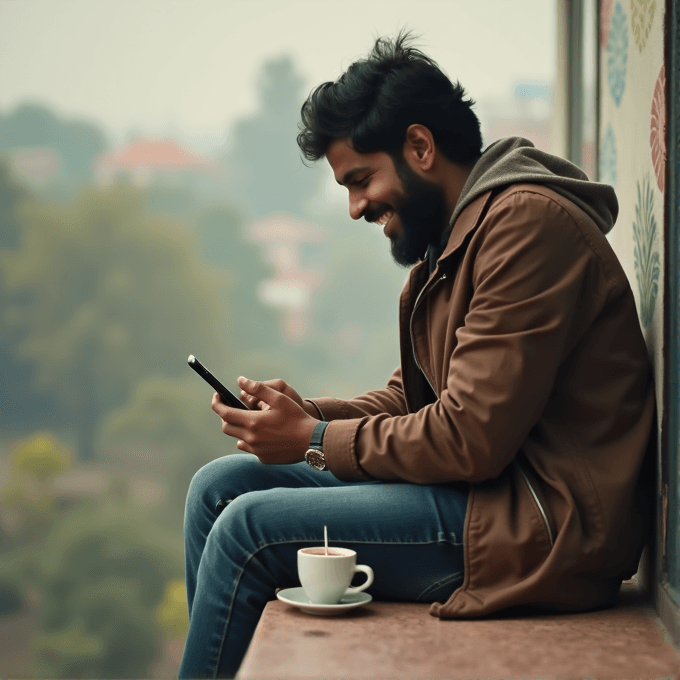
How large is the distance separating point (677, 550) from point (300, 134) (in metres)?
0.91

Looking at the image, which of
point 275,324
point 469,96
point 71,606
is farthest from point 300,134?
point 71,606

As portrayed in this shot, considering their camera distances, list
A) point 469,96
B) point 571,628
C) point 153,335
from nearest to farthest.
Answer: point 571,628, point 469,96, point 153,335

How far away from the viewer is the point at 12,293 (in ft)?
37.0

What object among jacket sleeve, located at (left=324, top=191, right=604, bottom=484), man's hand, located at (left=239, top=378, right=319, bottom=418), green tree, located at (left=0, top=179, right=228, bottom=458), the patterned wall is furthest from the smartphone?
green tree, located at (left=0, top=179, right=228, bottom=458)

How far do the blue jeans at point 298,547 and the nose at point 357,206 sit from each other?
19.7 inches

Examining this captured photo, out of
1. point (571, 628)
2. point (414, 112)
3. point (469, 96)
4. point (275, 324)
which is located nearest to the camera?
point (571, 628)

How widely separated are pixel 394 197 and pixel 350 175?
0.09 metres

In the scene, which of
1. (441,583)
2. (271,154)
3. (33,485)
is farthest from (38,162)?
(441,583)

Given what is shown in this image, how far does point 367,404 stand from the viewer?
1553mm

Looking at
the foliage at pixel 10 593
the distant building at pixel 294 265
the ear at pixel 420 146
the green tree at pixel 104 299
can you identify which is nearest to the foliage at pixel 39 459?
the green tree at pixel 104 299

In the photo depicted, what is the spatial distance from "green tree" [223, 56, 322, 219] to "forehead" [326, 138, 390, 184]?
650 centimetres

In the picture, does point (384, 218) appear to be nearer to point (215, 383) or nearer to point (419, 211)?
point (419, 211)

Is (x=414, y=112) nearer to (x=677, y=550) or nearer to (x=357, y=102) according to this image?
(x=357, y=102)

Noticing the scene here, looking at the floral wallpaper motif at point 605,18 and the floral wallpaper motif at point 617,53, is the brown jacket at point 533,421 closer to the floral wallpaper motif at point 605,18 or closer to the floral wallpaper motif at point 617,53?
the floral wallpaper motif at point 617,53
